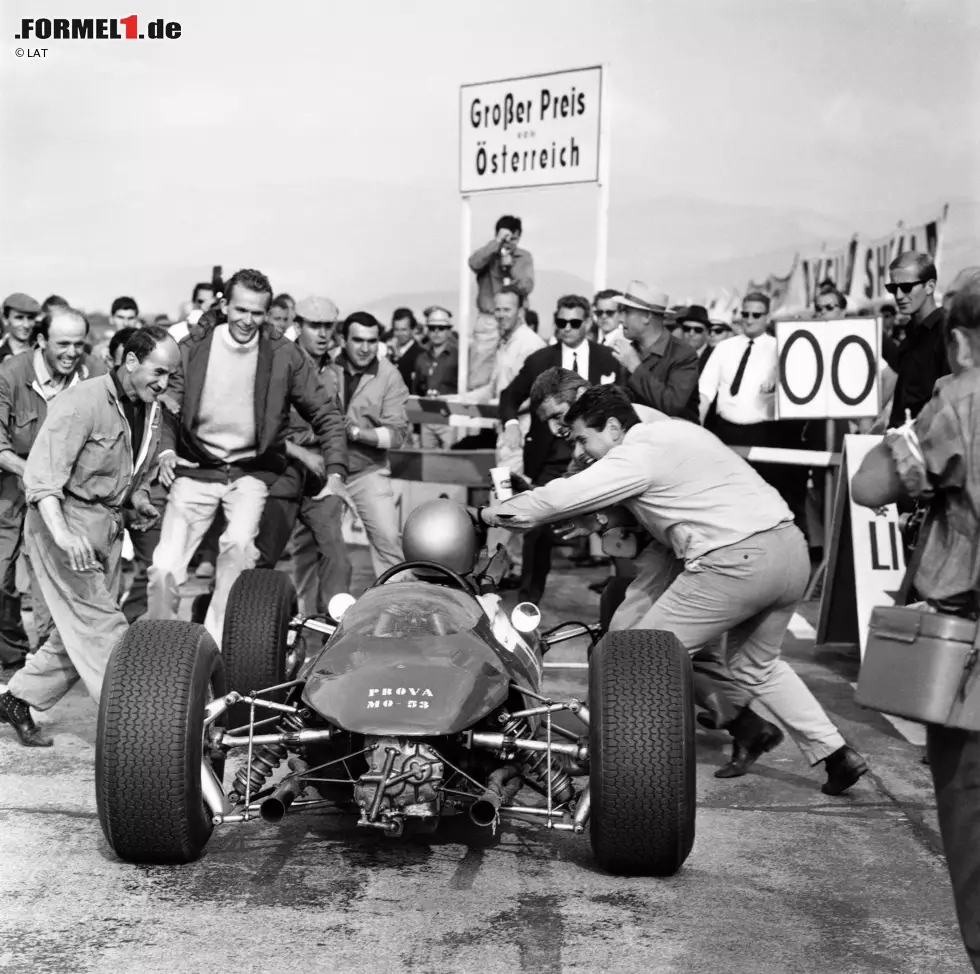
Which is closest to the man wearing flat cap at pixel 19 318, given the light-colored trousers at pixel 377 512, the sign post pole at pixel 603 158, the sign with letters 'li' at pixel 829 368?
the light-colored trousers at pixel 377 512

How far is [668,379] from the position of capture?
9977 millimetres

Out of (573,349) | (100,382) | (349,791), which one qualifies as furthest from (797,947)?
(573,349)

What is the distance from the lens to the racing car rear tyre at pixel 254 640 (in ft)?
21.2

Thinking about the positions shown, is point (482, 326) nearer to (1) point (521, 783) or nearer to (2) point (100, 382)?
(2) point (100, 382)

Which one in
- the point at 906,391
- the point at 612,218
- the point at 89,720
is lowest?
the point at 89,720

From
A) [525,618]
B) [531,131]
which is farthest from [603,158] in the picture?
[525,618]

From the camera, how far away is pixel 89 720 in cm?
743

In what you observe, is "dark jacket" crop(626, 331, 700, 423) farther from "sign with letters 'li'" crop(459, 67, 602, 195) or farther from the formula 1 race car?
the formula 1 race car

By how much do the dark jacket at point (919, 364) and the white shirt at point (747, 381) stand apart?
2290 mm

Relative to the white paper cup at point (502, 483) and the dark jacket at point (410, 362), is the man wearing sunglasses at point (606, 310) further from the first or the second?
the dark jacket at point (410, 362)

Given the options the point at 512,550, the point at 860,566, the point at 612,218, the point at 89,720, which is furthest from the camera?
the point at 612,218

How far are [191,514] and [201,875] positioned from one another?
3.34m
